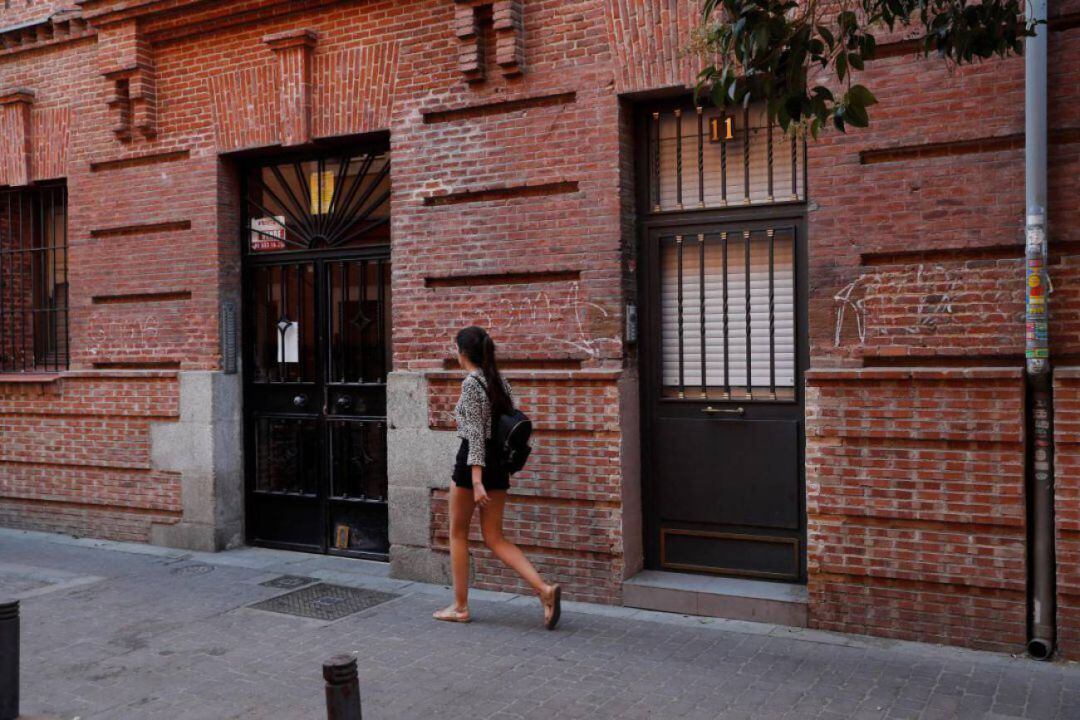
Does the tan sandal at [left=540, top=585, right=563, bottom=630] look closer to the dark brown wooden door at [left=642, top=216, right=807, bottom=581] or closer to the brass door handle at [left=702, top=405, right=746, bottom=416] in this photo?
the dark brown wooden door at [left=642, top=216, right=807, bottom=581]

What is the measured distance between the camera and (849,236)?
6.34 metres

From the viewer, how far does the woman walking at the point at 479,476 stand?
6.35m

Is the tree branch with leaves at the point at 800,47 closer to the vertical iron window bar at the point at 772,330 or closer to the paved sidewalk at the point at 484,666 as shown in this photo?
the vertical iron window bar at the point at 772,330

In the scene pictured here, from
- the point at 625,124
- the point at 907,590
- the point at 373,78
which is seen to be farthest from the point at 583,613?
the point at 373,78

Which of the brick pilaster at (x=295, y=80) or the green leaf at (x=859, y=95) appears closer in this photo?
the green leaf at (x=859, y=95)

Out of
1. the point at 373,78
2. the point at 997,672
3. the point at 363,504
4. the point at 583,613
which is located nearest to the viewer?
the point at 997,672

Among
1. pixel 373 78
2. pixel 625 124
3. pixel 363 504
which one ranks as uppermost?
pixel 373 78

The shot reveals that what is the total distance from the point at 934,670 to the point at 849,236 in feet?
8.83

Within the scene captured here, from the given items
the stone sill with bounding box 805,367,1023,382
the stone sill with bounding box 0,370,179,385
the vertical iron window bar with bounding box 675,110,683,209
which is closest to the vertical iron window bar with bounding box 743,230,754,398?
the vertical iron window bar with bounding box 675,110,683,209

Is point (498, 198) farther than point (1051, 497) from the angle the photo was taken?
Yes

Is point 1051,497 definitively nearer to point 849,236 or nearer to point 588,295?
point 849,236

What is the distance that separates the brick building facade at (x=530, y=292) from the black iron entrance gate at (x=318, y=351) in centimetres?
3

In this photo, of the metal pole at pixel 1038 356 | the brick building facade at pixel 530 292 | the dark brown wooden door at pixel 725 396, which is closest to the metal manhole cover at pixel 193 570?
the brick building facade at pixel 530 292

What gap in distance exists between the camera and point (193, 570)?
850cm
